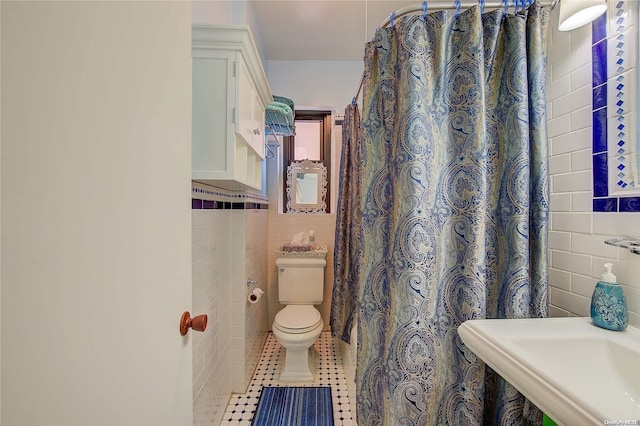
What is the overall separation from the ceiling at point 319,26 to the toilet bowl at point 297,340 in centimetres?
215

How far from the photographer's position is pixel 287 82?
8.17ft

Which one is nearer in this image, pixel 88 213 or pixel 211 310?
pixel 88 213

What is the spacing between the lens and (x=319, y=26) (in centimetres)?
206

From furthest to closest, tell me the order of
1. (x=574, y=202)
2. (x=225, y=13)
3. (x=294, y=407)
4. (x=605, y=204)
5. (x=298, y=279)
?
(x=298, y=279) → (x=294, y=407) → (x=225, y=13) → (x=574, y=202) → (x=605, y=204)

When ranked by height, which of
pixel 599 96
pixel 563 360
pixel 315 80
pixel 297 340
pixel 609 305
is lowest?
pixel 297 340

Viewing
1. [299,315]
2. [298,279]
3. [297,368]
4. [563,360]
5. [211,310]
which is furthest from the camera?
[298,279]

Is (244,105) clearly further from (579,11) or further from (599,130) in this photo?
(599,130)

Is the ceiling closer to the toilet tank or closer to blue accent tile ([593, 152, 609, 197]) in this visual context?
blue accent tile ([593, 152, 609, 197])

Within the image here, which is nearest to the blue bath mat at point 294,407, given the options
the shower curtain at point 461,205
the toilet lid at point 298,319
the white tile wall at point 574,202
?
the toilet lid at point 298,319

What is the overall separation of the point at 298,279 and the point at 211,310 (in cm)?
101

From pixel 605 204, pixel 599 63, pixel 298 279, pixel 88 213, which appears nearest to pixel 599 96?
pixel 599 63

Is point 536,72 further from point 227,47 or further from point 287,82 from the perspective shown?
point 287,82

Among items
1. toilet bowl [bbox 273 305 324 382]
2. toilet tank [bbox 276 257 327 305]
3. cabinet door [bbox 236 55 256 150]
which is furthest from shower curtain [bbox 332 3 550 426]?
toilet tank [bbox 276 257 327 305]

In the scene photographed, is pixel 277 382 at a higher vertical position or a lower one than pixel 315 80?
lower
